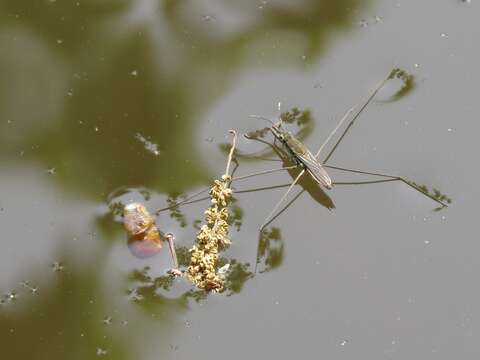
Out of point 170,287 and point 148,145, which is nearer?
point 170,287

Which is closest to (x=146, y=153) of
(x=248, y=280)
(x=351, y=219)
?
(x=248, y=280)

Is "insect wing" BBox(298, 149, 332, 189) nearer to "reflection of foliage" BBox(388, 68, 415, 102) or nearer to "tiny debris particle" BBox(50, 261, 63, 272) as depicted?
"reflection of foliage" BBox(388, 68, 415, 102)

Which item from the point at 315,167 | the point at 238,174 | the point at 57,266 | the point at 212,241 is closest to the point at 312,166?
the point at 315,167

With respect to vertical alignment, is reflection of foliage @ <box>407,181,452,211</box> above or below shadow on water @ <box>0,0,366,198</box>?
below

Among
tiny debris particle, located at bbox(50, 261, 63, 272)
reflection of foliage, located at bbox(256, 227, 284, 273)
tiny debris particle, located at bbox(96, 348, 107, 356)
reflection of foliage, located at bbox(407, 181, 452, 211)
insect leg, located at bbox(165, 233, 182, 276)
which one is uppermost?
tiny debris particle, located at bbox(50, 261, 63, 272)

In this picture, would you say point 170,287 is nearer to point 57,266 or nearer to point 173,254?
point 173,254

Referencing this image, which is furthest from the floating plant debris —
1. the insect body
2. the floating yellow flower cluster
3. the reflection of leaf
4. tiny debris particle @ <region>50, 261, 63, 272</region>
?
the insect body
